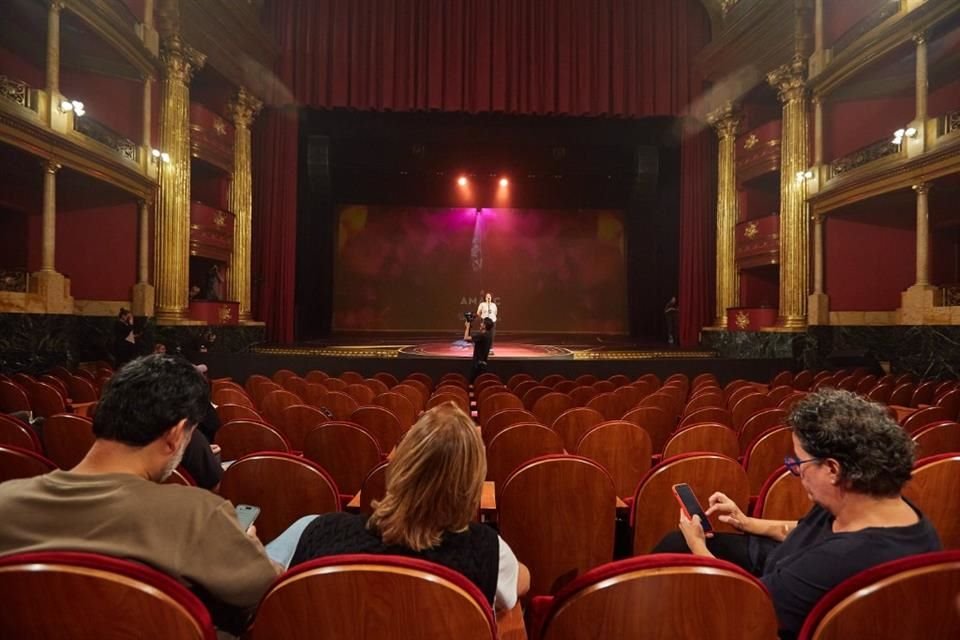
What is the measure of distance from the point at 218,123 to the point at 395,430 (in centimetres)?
1152

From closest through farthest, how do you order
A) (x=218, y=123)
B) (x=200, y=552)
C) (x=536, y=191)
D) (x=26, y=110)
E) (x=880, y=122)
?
(x=200, y=552)
(x=26, y=110)
(x=880, y=122)
(x=218, y=123)
(x=536, y=191)

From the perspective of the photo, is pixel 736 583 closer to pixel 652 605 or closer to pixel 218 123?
pixel 652 605

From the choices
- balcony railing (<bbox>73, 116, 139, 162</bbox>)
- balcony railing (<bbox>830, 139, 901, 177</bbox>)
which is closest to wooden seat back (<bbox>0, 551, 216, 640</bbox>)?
balcony railing (<bbox>73, 116, 139, 162</bbox>)

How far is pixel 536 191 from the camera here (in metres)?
17.4

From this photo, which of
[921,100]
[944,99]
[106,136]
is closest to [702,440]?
[921,100]

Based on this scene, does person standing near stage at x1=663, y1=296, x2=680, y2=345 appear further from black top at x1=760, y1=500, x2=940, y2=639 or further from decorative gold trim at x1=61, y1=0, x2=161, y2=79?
black top at x1=760, y1=500, x2=940, y2=639

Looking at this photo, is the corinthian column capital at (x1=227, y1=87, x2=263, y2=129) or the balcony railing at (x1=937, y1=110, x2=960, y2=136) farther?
the corinthian column capital at (x1=227, y1=87, x2=263, y2=129)

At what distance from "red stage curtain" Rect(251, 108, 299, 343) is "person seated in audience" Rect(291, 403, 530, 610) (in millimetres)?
13490

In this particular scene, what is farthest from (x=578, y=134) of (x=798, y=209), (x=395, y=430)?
(x=395, y=430)

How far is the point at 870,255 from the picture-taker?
39.6 feet

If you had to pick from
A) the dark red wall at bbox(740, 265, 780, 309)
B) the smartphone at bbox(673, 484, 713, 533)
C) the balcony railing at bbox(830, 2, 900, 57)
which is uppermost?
the balcony railing at bbox(830, 2, 900, 57)

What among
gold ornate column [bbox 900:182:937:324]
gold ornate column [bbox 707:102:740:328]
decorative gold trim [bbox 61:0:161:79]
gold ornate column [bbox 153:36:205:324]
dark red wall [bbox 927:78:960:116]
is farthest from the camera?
gold ornate column [bbox 707:102:740:328]

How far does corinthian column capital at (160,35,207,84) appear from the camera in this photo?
37.3 feet

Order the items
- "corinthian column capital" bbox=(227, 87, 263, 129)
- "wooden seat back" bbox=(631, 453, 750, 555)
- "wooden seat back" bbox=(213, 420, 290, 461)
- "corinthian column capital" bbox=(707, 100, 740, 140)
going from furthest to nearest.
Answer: "corinthian column capital" bbox=(707, 100, 740, 140) < "corinthian column capital" bbox=(227, 87, 263, 129) < "wooden seat back" bbox=(213, 420, 290, 461) < "wooden seat back" bbox=(631, 453, 750, 555)
